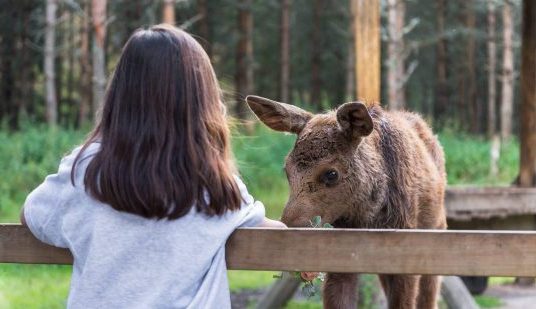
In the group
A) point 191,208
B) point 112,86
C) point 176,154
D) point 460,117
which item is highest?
point 112,86

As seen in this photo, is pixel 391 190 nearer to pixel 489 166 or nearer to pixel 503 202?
pixel 503 202

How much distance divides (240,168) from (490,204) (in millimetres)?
4155

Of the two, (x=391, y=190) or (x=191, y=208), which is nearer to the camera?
(x=191, y=208)

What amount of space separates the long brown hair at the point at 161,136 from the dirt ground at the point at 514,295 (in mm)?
8480

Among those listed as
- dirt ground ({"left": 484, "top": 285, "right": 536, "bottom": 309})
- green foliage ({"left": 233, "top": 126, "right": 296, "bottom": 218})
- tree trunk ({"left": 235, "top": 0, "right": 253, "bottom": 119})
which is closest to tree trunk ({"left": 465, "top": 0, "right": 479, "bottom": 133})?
tree trunk ({"left": 235, "top": 0, "right": 253, "bottom": 119})

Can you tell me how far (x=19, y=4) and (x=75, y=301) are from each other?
33410mm

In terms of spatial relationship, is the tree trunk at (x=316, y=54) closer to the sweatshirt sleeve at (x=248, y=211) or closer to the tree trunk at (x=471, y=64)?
the tree trunk at (x=471, y=64)

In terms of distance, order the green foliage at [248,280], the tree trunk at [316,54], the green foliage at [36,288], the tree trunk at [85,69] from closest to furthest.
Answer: the green foliage at [36,288]
the green foliage at [248,280]
the tree trunk at [85,69]
the tree trunk at [316,54]

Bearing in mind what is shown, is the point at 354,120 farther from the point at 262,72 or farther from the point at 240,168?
the point at 262,72

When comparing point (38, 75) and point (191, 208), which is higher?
point (191, 208)

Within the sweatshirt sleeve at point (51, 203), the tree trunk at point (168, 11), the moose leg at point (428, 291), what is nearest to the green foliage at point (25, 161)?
the tree trunk at point (168, 11)

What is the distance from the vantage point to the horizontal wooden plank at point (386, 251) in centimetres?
290

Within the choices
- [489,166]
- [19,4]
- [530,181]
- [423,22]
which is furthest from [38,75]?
[530,181]

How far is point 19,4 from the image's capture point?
34406 millimetres
